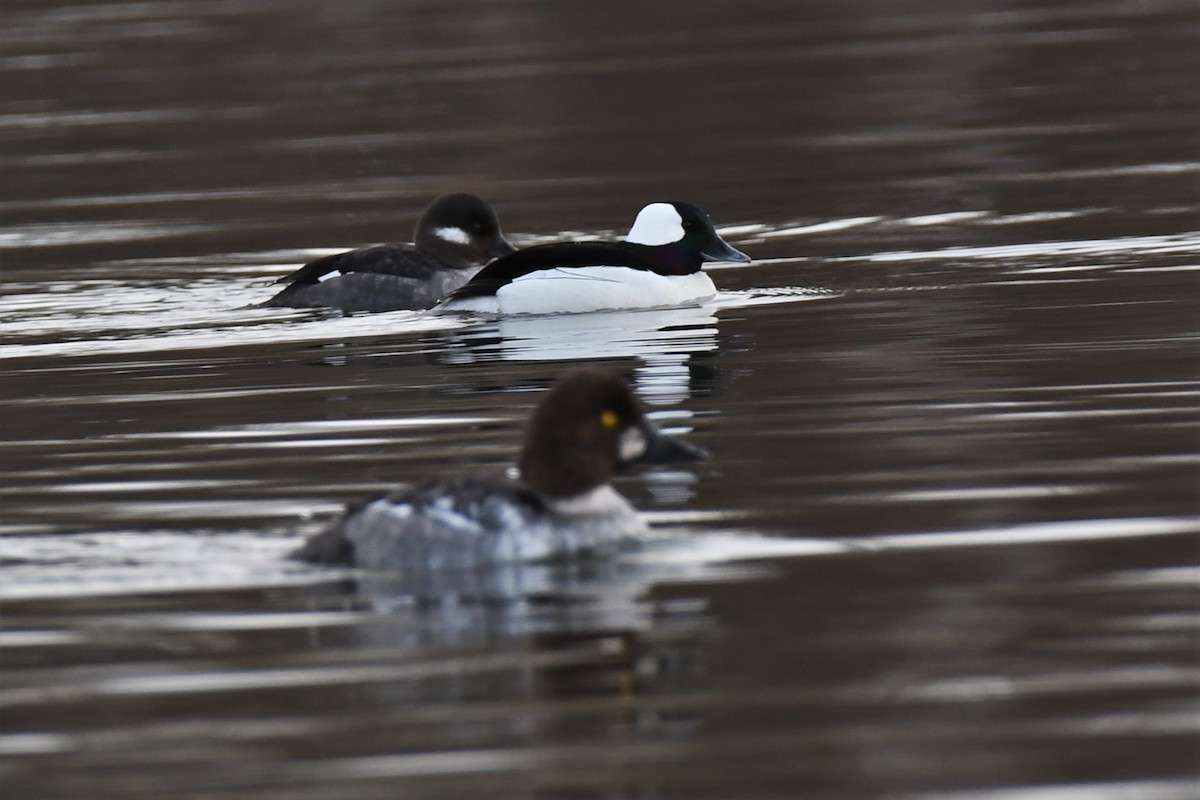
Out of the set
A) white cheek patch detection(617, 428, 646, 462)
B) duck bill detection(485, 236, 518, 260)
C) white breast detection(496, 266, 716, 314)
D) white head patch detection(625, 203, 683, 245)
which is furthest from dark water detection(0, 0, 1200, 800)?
duck bill detection(485, 236, 518, 260)

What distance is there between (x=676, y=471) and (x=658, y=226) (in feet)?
20.2

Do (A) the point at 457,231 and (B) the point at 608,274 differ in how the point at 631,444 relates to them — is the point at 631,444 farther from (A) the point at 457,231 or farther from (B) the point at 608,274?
(A) the point at 457,231

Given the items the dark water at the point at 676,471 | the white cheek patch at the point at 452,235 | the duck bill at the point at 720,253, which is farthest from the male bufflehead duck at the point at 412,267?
the duck bill at the point at 720,253

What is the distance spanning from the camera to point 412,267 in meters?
15.4

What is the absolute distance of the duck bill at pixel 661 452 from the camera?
8125 mm

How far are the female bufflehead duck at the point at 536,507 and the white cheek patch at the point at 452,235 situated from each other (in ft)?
26.3

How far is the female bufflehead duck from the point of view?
779 cm

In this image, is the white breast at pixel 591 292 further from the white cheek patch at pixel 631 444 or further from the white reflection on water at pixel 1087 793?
the white reflection on water at pixel 1087 793

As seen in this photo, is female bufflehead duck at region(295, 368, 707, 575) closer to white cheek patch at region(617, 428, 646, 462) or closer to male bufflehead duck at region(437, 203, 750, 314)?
white cheek patch at region(617, 428, 646, 462)

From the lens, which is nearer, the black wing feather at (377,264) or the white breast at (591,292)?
the white breast at (591,292)

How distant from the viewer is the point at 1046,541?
780cm

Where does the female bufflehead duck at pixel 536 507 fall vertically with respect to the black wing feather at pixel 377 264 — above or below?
below

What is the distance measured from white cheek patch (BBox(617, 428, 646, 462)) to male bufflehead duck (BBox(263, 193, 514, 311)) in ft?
23.2

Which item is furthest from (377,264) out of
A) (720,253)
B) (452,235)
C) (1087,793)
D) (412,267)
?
(1087,793)
